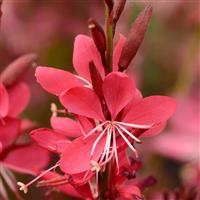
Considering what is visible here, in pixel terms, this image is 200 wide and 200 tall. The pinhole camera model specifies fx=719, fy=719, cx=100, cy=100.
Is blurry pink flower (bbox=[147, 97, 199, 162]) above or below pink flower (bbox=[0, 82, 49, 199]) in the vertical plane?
below

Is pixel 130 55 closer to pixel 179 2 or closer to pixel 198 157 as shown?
pixel 198 157

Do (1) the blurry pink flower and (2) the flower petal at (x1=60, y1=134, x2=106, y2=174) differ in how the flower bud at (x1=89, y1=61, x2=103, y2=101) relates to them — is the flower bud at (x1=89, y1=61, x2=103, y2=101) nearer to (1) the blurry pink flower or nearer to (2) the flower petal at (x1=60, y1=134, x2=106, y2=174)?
(2) the flower petal at (x1=60, y1=134, x2=106, y2=174)

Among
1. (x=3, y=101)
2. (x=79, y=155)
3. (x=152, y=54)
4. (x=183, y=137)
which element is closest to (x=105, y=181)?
(x=79, y=155)

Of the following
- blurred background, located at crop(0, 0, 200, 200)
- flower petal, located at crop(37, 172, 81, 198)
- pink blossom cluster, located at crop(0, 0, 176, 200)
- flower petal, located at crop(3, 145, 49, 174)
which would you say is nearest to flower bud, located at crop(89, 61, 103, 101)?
pink blossom cluster, located at crop(0, 0, 176, 200)

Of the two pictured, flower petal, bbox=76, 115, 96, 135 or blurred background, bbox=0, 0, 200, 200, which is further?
blurred background, bbox=0, 0, 200, 200

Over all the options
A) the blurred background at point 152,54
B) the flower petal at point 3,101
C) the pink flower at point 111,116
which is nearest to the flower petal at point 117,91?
the pink flower at point 111,116

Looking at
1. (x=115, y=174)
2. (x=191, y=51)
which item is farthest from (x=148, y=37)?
(x=115, y=174)
